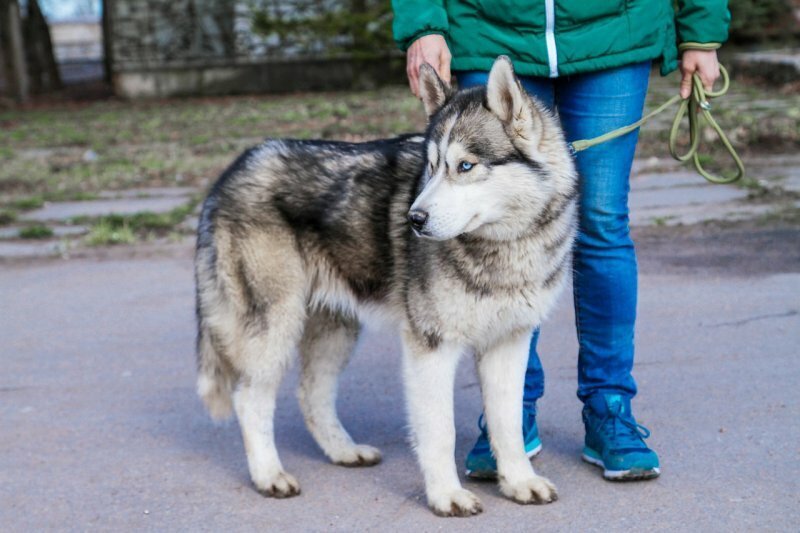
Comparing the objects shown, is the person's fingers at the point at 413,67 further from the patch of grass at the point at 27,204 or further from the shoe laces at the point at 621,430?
the patch of grass at the point at 27,204

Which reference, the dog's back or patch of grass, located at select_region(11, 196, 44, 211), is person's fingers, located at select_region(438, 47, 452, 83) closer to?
the dog's back

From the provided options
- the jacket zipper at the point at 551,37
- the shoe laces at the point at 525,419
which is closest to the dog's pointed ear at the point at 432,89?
the jacket zipper at the point at 551,37

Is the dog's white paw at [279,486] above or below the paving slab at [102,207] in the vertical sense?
above

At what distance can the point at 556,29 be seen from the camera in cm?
367

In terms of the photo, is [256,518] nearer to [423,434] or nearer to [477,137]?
[423,434]

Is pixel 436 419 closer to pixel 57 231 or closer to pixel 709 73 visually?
pixel 709 73

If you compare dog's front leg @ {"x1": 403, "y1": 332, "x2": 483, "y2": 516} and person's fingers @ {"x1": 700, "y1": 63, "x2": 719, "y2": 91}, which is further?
person's fingers @ {"x1": 700, "y1": 63, "x2": 719, "y2": 91}

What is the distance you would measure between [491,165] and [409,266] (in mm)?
534

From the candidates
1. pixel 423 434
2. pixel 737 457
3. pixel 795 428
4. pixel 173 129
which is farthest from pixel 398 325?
pixel 173 129

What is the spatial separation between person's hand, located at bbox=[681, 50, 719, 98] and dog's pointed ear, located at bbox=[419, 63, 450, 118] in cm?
98

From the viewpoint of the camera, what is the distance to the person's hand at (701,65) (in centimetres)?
382

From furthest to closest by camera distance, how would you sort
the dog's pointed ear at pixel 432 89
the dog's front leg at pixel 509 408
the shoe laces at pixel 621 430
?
the shoe laces at pixel 621 430
the dog's front leg at pixel 509 408
the dog's pointed ear at pixel 432 89

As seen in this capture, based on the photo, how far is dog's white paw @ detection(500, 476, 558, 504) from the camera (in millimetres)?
3553

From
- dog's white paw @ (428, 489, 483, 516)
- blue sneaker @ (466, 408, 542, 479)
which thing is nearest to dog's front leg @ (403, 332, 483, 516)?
dog's white paw @ (428, 489, 483, 516)
